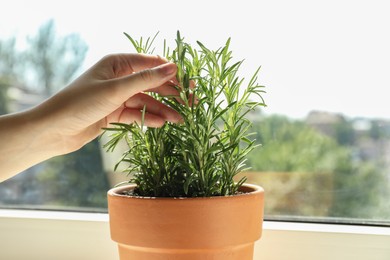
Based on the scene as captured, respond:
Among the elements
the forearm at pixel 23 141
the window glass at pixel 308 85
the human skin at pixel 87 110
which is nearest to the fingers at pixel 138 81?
the human skin at pixel 87 110

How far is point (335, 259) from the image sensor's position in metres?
1.09

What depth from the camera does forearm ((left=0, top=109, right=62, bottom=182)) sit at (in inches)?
38.3

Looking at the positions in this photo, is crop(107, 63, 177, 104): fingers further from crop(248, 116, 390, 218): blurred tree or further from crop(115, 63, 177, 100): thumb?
crop(248, 116, 390, 218): blurred tree

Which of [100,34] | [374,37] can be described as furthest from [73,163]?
[374,37]

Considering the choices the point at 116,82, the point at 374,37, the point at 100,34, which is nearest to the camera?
the point at 116,82

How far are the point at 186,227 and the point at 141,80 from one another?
221 mm

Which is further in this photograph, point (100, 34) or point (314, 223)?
point (100, 34)

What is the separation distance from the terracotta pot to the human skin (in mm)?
148

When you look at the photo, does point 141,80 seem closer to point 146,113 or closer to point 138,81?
point 138,81

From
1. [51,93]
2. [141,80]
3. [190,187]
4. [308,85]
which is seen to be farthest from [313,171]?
[51,93]

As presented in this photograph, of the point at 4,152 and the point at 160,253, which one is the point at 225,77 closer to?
the point at 160,253

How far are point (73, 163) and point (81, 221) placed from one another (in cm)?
18

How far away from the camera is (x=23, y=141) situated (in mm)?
1013

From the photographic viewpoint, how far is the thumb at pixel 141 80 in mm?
854
